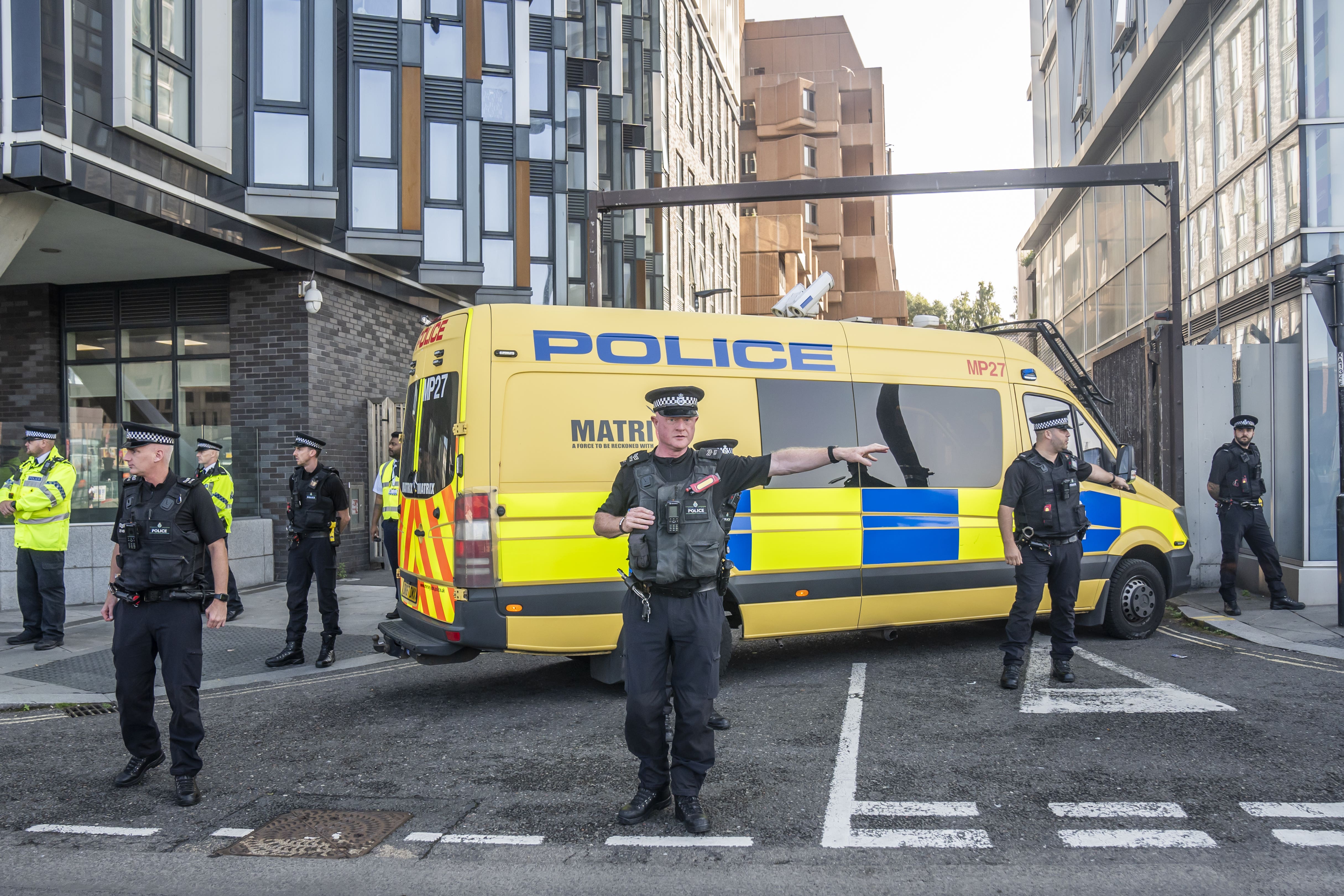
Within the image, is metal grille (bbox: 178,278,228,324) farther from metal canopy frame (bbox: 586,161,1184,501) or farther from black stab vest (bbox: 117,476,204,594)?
black stab vest (bbox: 117,476,204,594)

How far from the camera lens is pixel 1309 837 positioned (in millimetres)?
3922

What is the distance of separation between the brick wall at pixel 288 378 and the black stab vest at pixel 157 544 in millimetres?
8472

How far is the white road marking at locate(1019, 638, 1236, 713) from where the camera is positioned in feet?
19.6

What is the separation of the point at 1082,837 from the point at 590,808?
80.7 inches

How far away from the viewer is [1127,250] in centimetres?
1825

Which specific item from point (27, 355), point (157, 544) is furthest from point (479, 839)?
point (27, 355)

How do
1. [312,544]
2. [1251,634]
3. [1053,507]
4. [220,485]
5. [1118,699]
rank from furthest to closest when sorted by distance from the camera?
[220,485] → [1251,634] → [312,544] → [1053,507] → [1118,699]

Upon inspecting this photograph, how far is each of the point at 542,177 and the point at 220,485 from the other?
1191 cm

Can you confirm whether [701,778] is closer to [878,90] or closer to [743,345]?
[743,345]

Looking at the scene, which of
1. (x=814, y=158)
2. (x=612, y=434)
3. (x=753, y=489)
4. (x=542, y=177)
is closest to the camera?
(x=612, y=434)

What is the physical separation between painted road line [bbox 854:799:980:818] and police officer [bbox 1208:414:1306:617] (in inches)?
265

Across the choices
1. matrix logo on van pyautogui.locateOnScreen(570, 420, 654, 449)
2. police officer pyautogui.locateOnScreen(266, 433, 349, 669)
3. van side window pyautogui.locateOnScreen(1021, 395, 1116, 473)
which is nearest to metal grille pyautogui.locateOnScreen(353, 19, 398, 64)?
police officer pyautogui.locateOnScreen(266, 433, 349, 669)

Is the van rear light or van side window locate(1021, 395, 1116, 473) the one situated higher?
van side window locate(1021, 395, 1116, 473)

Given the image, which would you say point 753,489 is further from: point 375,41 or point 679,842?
point 375,41
